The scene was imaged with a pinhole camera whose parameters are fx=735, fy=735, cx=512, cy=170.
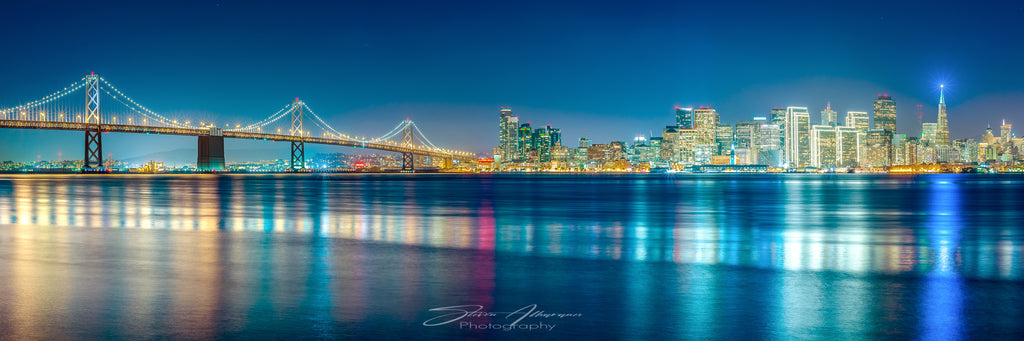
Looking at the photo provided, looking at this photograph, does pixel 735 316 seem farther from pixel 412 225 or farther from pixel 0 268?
pixel 412 225

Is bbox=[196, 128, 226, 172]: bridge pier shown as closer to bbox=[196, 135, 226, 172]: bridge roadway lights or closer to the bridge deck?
bbox=[196, 135, 226, 172]: bridge roadway lights

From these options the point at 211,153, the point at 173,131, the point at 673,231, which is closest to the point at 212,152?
the point at 211,153

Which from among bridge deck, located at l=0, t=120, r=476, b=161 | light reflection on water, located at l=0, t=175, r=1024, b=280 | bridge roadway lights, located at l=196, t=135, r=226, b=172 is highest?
bridge deck, located at l=0, t=120, r=476, b=161

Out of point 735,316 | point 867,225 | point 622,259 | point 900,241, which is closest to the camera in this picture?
point 735,316

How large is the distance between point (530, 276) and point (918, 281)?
524 centimetres

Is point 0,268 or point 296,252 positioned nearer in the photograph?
point 0,268

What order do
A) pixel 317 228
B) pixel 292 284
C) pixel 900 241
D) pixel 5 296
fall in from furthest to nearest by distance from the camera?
pixel 317 228
pixel 900 241
pixel 292 284
pixel 5 296

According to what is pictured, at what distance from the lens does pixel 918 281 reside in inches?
391

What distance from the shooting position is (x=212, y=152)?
111188 mm

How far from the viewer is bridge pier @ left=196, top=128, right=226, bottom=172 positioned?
107456 millimetres

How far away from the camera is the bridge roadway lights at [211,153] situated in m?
109

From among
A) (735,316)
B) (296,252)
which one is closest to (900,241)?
(735,316)

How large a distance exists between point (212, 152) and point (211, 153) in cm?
33

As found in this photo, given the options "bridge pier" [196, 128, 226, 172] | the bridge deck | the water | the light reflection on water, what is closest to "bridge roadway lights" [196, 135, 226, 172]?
"bridge pier" [196, 128, 226, 172]
